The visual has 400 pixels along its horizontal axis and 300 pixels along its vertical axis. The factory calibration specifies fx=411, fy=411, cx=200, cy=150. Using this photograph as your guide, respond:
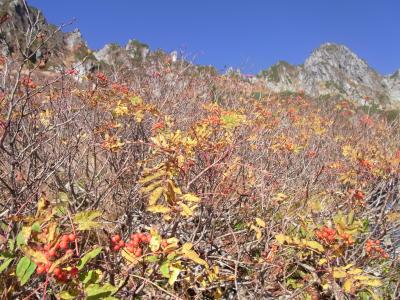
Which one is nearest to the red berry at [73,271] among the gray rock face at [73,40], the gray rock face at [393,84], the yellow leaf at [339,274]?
the yellow leaf at [339,274]

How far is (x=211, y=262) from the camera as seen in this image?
2895mm

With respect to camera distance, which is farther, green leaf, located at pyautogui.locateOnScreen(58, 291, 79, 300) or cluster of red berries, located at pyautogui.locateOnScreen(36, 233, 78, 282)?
green leaf, located at pyautogui.locateOnScreen(58, 291, 79, 300)

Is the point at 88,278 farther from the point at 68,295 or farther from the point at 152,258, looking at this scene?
the point at 152,258

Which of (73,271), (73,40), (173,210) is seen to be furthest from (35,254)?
(73,40)

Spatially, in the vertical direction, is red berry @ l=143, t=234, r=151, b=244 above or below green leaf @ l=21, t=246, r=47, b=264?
above

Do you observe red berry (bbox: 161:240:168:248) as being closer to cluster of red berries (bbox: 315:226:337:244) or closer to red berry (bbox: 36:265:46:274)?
red berry (bbox: 36:265:46:274)

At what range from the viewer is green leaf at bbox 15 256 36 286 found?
1.31 meters

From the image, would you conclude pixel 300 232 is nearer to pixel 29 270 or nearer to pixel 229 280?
pixel 229 280

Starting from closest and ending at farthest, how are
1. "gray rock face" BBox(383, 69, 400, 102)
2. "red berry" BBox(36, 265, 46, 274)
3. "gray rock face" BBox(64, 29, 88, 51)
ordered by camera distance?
"red berry" BBox(36, 265, 46, 274) < "gray rock face" BBox(64, 29, 88, 51) < "gray rock face" BBox(383, 69, 400, 102)

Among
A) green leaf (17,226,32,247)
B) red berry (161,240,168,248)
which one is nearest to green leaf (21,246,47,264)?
green leaf (17,226,32,247)

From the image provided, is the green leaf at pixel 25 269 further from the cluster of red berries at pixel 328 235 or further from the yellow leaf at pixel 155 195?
the cluster of red berries at pixel 328 235

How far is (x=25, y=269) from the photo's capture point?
4.31 feet

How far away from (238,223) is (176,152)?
1.61 m

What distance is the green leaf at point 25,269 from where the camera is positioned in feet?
4.30
